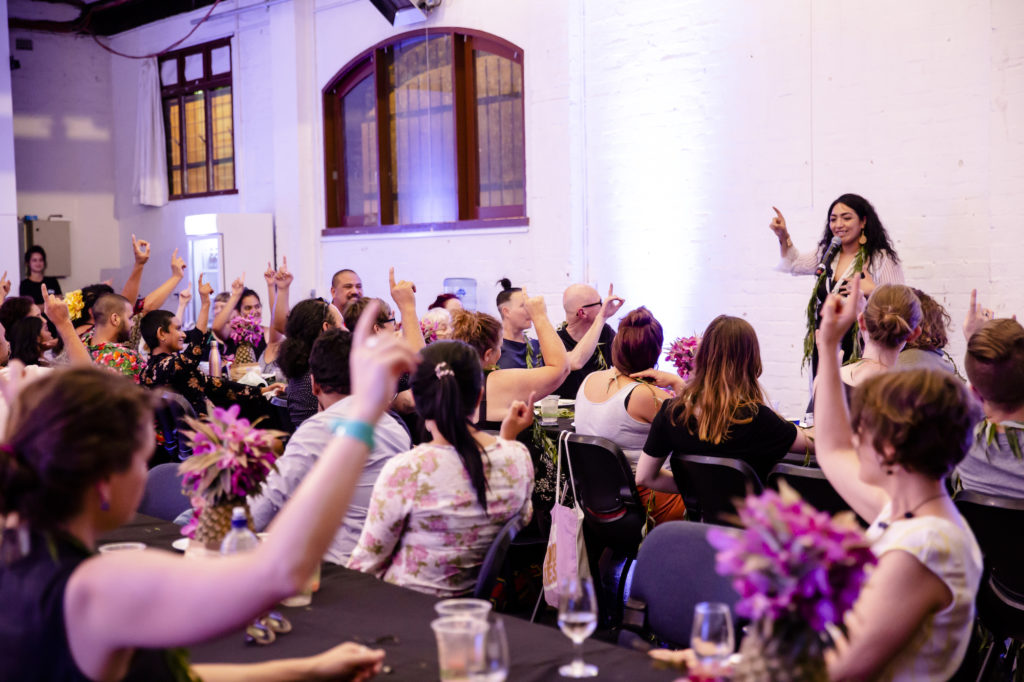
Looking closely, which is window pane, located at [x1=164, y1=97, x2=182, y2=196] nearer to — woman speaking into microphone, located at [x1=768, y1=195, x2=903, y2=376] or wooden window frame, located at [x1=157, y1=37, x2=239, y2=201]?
wooden window frame, located at [x1=157, y1=37, x2=239, y2=201]

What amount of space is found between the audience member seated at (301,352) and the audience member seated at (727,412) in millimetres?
1616

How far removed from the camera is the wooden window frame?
A: 10969 millimetres

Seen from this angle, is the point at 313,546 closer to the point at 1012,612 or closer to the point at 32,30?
the point at 1012,612

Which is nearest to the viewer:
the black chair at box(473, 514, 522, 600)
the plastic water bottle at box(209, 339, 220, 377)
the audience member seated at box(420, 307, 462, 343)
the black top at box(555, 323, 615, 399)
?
the black chair at box(473, 514, 522, 600)

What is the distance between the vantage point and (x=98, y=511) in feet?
4.58

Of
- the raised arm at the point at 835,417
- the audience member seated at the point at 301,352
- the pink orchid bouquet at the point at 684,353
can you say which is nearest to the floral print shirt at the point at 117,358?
the audience member seated at the point at 301,352

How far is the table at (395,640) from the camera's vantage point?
186 cm

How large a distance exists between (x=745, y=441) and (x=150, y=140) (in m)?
9.86

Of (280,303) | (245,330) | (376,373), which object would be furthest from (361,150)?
(376,373)

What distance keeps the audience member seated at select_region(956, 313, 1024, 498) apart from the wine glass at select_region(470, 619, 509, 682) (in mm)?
2189

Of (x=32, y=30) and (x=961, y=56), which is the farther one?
(x=32, y=30)

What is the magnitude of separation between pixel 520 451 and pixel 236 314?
5505 mm

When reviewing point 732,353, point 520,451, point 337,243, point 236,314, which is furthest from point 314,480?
point 337,243

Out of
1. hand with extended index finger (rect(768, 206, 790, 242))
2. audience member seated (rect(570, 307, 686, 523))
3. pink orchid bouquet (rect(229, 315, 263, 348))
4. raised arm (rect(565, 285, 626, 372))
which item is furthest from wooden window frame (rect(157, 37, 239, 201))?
A: audience member seated (rect(570, 307, 686, 523))
